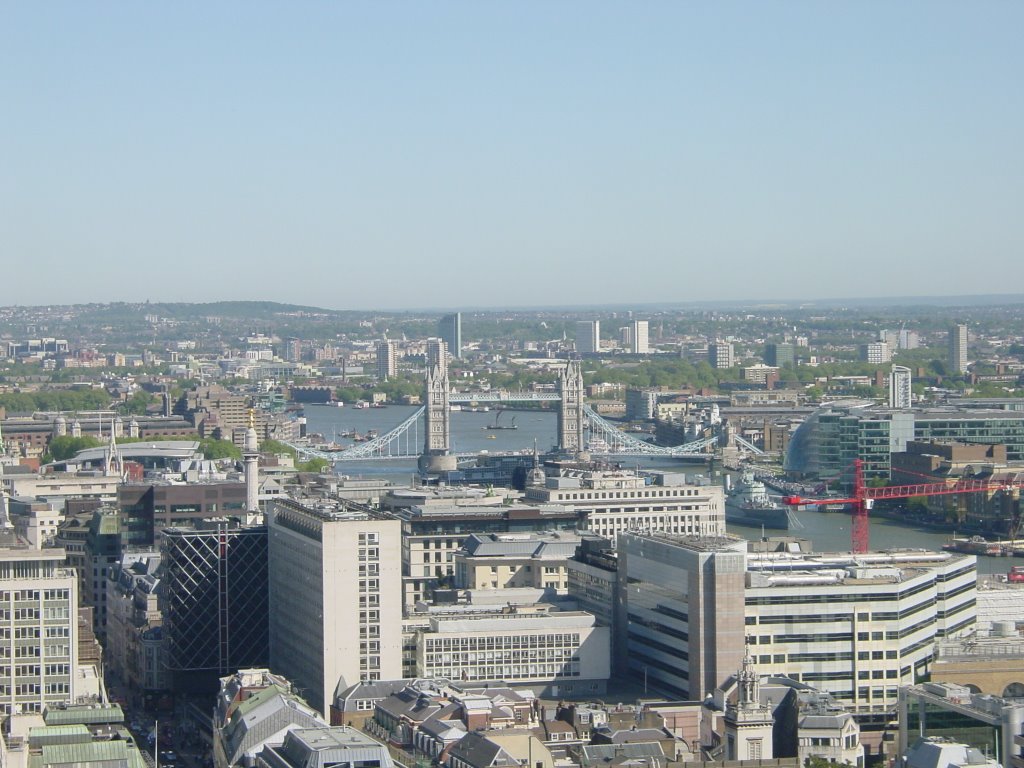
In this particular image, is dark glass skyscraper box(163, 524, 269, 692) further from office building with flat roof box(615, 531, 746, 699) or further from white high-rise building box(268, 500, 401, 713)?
office building with flat roof box(615, 531, 746, 699)

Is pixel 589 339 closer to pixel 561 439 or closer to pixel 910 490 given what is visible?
pixel 561 439

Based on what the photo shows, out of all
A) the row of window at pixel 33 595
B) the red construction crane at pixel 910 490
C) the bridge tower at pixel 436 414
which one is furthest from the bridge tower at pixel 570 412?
the row of window at pixel 33 595

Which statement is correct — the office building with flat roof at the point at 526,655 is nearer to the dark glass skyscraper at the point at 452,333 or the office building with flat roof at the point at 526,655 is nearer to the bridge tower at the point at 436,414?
the bridge tower at the point at 436,414

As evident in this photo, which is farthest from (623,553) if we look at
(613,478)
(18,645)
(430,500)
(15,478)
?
(15,478)

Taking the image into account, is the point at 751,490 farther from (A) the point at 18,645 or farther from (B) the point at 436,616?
(A) the point at 18,645

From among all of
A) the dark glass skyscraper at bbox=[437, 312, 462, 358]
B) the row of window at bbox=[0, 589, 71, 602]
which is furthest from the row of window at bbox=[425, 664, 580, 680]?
the dark glass skyscraper at bbox=[437, 312, 462, 358]

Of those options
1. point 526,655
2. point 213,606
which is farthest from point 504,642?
point 213,606
